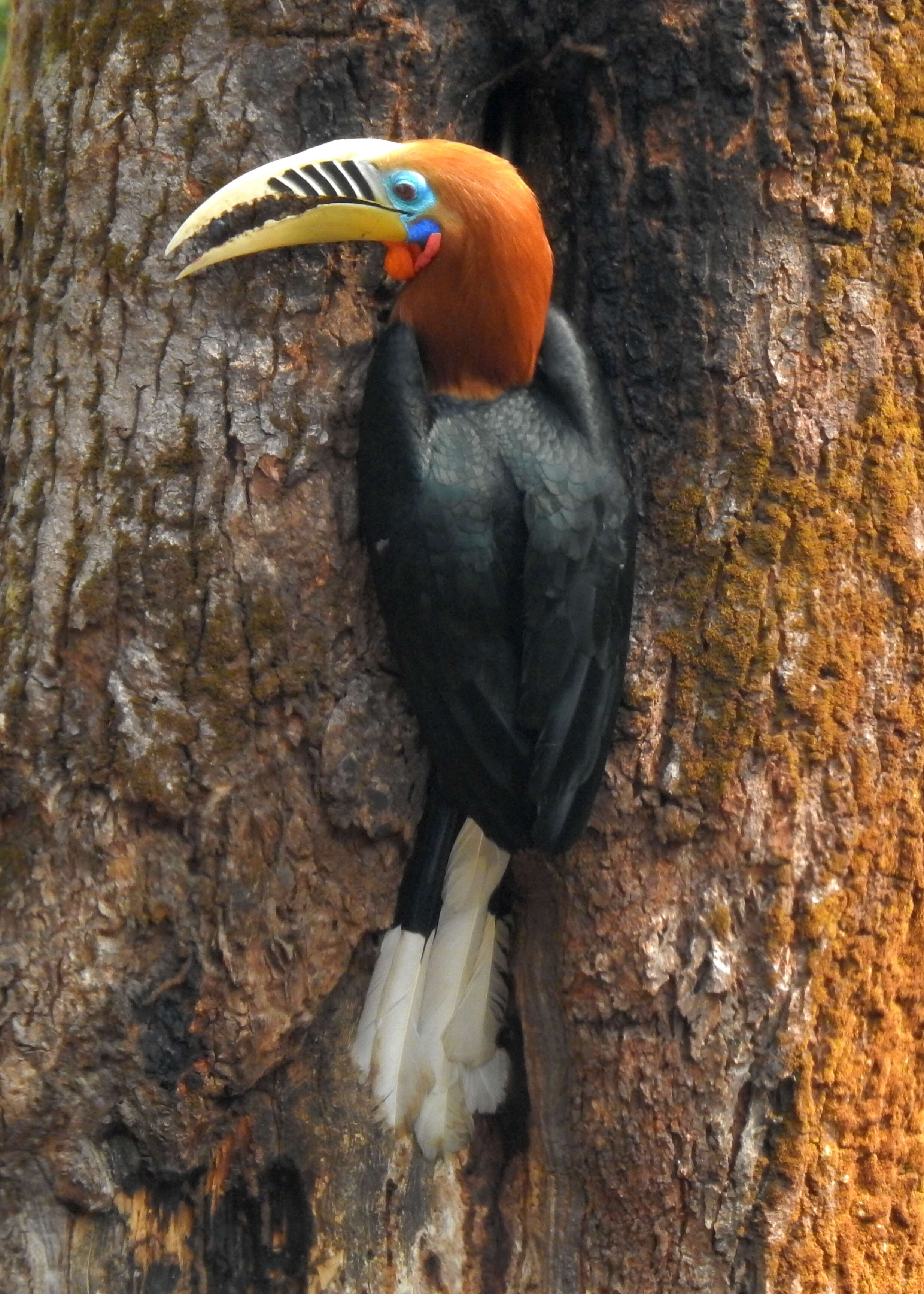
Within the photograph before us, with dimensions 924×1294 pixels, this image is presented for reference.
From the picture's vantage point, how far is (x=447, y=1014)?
7.32ft

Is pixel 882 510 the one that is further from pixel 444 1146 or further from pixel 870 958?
pixel 444 1146

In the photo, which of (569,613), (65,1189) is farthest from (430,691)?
(65,1189)

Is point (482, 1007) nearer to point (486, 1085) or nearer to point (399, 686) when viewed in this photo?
point (486, 1085)

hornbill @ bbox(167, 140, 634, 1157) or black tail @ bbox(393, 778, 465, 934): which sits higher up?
hornbill @ bbox(167, 140, 634, 1157)

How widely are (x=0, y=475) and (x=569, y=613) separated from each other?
1026mm

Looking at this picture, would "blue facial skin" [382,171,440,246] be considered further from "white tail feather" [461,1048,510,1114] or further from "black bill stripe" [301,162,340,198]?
"white tail feather" [461,1048,510,1114]

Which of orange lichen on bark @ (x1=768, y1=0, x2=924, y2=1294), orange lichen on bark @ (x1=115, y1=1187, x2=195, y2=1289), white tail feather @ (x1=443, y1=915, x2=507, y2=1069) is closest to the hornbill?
white tail feather @ (x1=443, y1=915, x2=507, y2=1069)

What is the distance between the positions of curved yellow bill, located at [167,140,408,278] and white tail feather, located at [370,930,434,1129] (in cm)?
115

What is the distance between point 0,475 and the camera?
218cm

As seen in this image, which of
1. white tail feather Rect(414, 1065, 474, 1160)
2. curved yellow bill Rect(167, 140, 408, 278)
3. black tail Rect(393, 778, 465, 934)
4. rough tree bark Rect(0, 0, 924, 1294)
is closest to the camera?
curved yellow bill Rect(167, 140, 408, 278)

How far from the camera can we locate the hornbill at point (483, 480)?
1900 mm

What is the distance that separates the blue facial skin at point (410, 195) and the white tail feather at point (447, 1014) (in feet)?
3.24

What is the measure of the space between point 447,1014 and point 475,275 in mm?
1262

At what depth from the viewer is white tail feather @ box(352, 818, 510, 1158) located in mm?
2188
